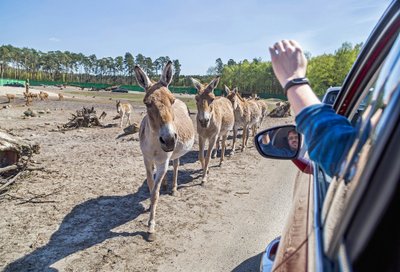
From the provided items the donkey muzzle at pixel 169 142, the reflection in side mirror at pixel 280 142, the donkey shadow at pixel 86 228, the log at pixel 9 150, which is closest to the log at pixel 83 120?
the log at pixel 9 150

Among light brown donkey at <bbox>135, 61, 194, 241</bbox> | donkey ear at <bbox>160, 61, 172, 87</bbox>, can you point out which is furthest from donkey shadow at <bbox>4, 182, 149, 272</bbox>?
donkey ear at <bbox>160, 61, 172, 87</bbox>

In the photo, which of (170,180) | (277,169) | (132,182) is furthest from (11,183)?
(277,169)

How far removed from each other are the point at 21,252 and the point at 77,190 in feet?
7.44

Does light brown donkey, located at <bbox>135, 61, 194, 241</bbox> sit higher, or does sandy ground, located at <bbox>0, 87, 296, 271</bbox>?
light brown donkey, located at <bbox>135, 61, 194, 241</bbox>

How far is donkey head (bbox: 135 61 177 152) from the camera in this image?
386cm

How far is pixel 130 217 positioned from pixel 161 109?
7.27 feet

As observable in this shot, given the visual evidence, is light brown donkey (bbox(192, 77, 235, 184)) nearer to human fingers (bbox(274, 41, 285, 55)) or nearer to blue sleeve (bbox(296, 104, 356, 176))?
human fingers (bbox(274, 41, 285, 55))

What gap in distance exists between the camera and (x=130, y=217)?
496 centimetres

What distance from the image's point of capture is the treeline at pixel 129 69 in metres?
49.0

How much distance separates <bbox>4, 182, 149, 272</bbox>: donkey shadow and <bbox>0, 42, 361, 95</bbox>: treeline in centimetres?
4763

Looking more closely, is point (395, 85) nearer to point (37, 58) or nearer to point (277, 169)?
point (277, 169)

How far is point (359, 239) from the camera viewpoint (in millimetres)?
617

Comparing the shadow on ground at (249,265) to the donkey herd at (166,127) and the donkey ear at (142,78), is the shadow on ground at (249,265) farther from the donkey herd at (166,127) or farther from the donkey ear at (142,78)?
the donkey ear at (142,78)

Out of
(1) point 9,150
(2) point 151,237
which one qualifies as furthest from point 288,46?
(1) point 9,150
